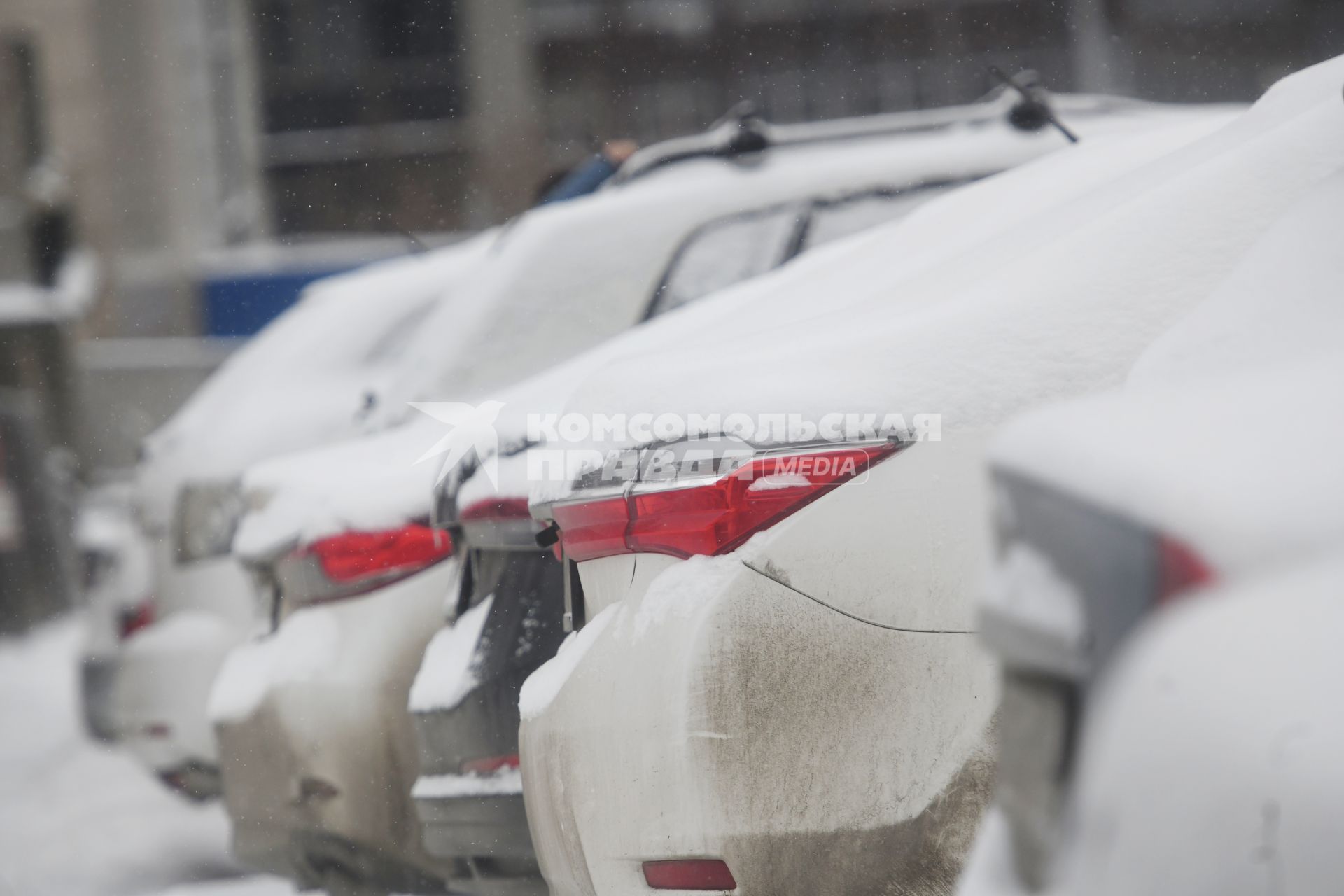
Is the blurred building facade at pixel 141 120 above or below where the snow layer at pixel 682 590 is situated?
above

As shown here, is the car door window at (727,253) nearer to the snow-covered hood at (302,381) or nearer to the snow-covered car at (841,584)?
the snow-covered hood at (302,381)

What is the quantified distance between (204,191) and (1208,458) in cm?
2748

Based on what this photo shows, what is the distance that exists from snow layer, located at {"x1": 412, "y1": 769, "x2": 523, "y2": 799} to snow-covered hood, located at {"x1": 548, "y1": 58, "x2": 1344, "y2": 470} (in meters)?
0.89

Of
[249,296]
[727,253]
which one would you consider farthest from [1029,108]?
[249,296]

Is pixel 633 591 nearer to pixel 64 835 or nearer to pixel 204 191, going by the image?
pixel 64 835

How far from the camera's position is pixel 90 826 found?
6.28 meters

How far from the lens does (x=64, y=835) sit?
610cm

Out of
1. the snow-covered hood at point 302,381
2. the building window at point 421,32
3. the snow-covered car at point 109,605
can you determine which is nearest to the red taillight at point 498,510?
the snow-covered hood at point 302,381

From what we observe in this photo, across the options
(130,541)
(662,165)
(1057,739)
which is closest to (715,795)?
(1057,739)

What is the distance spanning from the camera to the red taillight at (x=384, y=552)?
385 cm

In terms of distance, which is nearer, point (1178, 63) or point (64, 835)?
point (64, 835)

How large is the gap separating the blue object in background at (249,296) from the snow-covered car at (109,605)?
1507cm

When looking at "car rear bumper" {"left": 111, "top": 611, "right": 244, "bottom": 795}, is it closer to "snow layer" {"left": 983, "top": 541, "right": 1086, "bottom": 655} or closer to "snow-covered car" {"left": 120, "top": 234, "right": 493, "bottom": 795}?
"snow-covered car" {"left": 120, "top": 234, "right": 493, "bottom": 795}

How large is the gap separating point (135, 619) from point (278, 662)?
2.04 m
